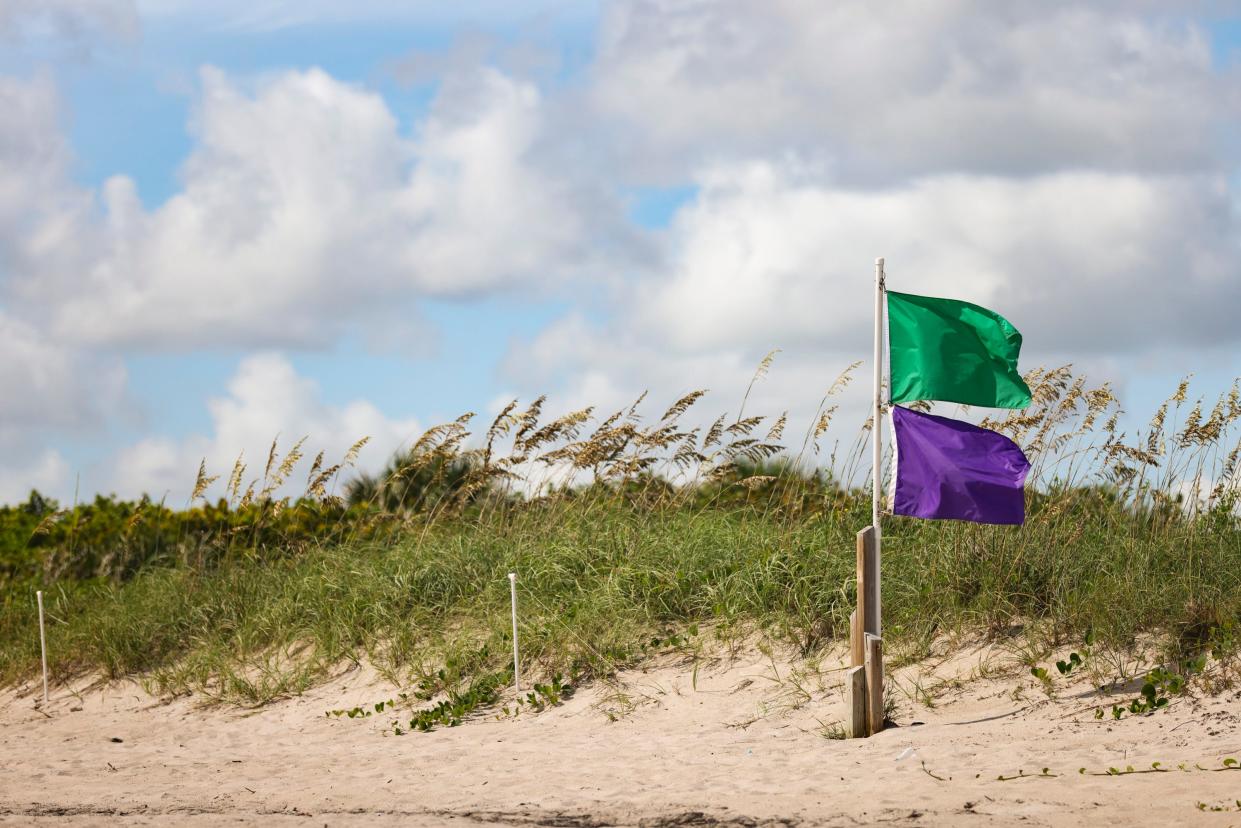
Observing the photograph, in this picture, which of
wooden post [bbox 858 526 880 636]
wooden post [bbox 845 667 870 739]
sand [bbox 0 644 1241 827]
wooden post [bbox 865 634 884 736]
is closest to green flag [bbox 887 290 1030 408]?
wooden post [bbox 858 526 880 636]

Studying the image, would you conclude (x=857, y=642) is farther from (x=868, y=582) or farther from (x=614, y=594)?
(x=614, y=594)

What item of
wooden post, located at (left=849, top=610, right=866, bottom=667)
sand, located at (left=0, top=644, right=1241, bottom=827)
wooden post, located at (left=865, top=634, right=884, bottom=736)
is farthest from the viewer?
wooden post, located at (left=849, top=610, right=866, bottom=667)

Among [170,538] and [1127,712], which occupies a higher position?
[170,538]

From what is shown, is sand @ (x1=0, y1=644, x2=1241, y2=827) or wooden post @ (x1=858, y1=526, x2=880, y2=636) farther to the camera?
wooden post @ (x1=858, y1=526, x2=880, y2=636)

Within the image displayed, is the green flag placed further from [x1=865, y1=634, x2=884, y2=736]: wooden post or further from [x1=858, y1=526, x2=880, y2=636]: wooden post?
[x1=865, y1=634, x2=884, y2=736]: wooden post

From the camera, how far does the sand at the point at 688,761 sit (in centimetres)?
719

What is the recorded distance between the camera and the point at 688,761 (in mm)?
8562

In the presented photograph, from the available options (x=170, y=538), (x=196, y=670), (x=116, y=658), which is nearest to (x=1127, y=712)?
(x=196, y=670)

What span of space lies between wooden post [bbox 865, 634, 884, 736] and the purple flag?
2.97ft

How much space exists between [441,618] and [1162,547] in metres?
6.20

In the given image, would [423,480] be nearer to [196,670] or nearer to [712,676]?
[196,670]

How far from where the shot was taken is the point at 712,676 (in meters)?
10.1

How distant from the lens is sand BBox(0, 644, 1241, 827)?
7.19m

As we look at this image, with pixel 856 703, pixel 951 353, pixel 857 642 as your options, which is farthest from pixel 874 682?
pixel 951 353
